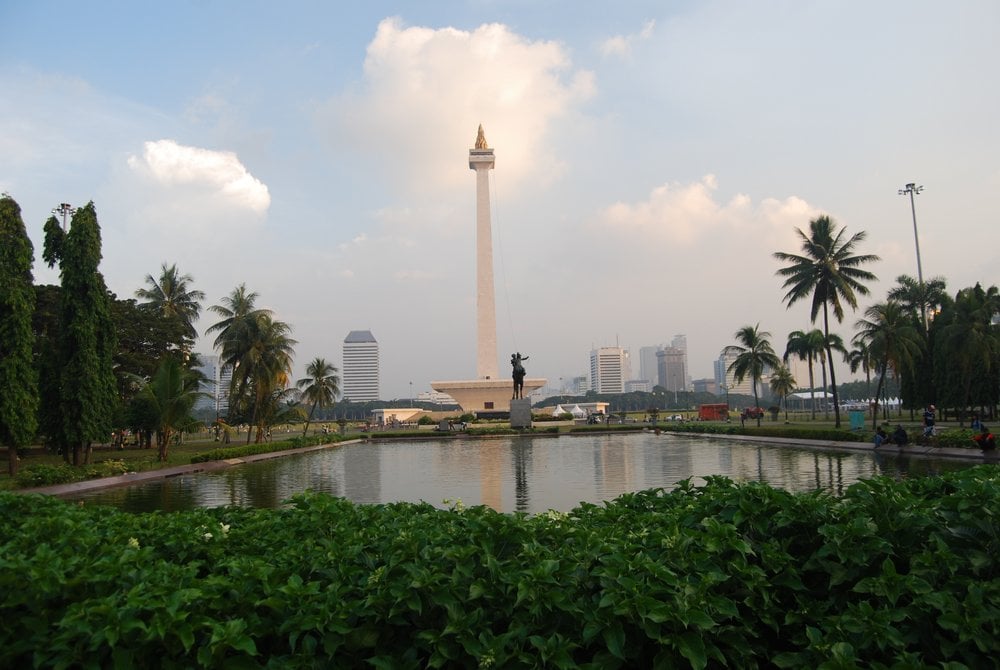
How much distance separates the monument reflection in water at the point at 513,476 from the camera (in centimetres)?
1344

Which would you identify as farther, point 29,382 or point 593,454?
point 593,454

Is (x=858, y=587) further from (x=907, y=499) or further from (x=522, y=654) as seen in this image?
(x=522, y=654)

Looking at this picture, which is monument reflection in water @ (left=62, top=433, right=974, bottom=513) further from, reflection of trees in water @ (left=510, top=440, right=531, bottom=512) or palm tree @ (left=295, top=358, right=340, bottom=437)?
palm tree @ (left=295, top=358, right=340, bottom=437)

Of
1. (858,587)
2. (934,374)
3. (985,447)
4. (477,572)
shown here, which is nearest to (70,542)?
(477,572)

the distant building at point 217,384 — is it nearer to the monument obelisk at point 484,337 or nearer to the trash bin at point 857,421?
the monument obelisk at point 484,337

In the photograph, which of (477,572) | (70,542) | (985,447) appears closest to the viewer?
(477,572)

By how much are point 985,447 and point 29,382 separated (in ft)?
87.0

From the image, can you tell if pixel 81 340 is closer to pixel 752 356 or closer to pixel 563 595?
pixel 563 595

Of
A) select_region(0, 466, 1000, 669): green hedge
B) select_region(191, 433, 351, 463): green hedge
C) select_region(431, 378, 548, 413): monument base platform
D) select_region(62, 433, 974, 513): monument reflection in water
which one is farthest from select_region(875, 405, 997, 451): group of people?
select_region(431, 378, 548, 413): monument base platform

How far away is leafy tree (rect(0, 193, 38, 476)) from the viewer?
766 inches

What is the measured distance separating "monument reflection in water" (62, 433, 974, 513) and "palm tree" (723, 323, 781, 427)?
25.1m

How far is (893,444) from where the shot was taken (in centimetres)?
2130

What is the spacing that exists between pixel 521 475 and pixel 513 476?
0.95ft

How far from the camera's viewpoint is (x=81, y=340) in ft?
71.2
